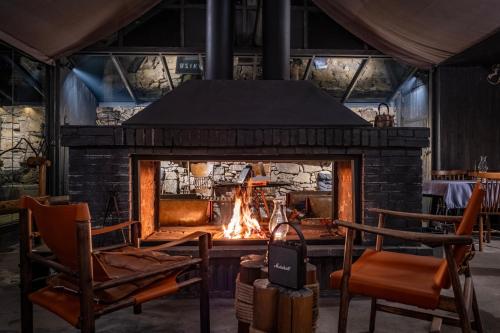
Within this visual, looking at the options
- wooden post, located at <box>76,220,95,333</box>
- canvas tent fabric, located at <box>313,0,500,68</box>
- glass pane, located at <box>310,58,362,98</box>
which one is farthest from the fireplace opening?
glass pane, located at <box>310,58,362,98</box>

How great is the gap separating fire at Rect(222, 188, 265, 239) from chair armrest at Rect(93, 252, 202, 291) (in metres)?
1.11

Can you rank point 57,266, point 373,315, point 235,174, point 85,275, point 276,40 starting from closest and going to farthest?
point 85,275 < point 57,266 < point 373,315 < point 276,40 < point 235,174

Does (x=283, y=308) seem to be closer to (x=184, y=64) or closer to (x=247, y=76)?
(x=184, y=64)

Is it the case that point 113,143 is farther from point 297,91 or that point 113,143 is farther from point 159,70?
point 159,70

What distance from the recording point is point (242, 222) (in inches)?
122

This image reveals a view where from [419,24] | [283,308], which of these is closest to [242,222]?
[283,308]

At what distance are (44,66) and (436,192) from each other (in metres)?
5.68

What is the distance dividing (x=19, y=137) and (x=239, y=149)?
12.8ft

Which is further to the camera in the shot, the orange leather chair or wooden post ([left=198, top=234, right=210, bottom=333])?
wooden post ([left=198, top=234, right=210, bottom=333])

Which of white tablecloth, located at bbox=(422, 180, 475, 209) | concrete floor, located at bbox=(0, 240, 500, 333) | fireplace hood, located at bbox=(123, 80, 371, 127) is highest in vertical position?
fireplace hood, located at bbox=(123, 80, 371, 127)

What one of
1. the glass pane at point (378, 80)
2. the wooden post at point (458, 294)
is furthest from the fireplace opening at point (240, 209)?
the glass pane at point (378, 80)

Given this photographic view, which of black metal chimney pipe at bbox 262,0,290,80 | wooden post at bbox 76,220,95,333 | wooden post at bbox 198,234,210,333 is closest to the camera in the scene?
wooden post at bbox 76,220,95,333

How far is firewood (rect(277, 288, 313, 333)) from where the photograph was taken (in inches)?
57.2

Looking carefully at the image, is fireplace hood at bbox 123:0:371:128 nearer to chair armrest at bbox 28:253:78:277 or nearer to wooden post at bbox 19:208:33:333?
wooden post at bbox 19:208:33:333
